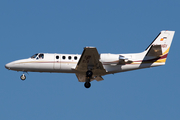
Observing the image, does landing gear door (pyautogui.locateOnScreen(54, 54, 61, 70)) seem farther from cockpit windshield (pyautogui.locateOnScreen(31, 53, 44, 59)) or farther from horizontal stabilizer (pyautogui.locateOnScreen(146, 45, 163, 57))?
horizontal stabilizer (pyautogui.locateOnScreen(146, 45, 163, 57))

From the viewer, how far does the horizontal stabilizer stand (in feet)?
72.0

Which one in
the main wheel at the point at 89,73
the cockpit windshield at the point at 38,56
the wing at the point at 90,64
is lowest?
the main wheel at the point at 89,73

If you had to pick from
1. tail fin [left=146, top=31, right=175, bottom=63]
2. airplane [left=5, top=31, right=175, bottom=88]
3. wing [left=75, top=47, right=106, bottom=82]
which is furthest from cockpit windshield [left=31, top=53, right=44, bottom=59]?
tail fin [left=146, top=31, right=175, bottom=63]

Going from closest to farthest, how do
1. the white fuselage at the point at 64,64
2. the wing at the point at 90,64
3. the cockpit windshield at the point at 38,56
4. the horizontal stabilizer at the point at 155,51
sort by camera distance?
the wing at the point at 90,64
the horizontal stabilizer at the point at 155,51
the white fuselage at the point at 64,64
the cockpit windshield at the point at 38,56

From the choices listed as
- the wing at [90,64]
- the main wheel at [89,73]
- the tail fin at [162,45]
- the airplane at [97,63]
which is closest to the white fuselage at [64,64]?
the airplane at [97,63]

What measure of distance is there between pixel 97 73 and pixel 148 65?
4.48 meters

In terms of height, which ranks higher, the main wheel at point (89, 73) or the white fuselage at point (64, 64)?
the white fuselage at point (64, 64)

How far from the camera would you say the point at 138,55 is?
76.1 feet

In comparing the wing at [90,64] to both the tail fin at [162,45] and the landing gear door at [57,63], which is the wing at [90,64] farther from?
the tail fin at [162,45]

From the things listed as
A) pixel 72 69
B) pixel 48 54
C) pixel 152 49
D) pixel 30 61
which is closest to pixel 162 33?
pixel 152 49

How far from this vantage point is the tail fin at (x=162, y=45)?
2258cm

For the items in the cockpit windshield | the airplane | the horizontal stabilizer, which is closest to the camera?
the horizontal stabilizer

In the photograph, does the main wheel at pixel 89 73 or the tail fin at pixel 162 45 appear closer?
the main wheel at pixel 89 73

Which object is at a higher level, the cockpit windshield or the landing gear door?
the cockpit windshield
